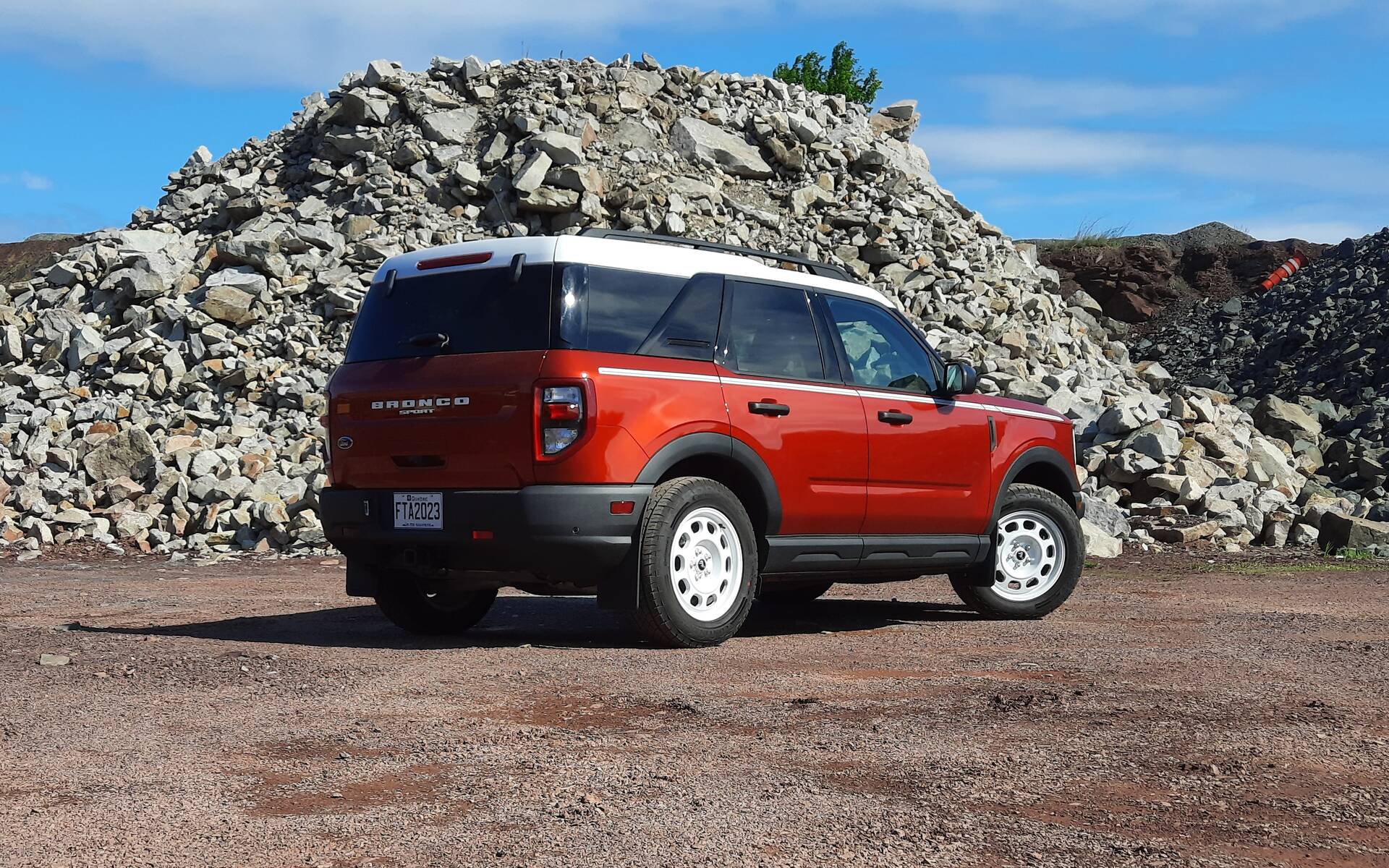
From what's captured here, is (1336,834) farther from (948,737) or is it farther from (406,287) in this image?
(406,287)

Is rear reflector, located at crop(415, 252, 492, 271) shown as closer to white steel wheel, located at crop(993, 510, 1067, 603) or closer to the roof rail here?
the roof rail

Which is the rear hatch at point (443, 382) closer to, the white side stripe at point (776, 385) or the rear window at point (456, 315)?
the rear window at point (456, 315)

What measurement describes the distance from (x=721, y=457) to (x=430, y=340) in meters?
1.66

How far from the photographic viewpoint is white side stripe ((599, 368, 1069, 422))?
23.8 feet

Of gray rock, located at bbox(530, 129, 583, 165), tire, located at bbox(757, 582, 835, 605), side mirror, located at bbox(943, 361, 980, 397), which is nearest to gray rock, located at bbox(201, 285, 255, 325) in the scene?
gray rock, located at bbox(530, 129, 583, 165)

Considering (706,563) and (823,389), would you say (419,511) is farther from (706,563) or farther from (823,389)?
(823,389)

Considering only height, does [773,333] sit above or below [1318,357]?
below

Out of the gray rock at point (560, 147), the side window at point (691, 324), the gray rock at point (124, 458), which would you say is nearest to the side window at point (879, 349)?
the side window at point (691, 324)

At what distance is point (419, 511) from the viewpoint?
742 centimetres

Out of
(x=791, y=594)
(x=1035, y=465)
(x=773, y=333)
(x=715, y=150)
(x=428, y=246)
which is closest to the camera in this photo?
(x=773, y=333)

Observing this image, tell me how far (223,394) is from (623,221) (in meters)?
6.59

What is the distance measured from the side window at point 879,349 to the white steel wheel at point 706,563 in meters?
1.45

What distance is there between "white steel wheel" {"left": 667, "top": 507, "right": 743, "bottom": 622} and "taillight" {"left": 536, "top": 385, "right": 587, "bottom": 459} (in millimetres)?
788

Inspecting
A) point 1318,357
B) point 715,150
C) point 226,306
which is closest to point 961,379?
point 226,306
